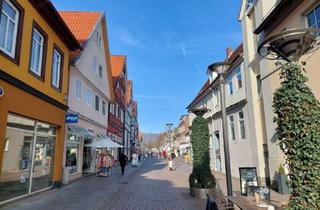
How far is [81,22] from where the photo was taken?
65.8 ft

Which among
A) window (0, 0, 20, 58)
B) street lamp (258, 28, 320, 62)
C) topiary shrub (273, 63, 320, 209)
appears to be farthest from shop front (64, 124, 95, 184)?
street lamp (258, 28, 320, 62)

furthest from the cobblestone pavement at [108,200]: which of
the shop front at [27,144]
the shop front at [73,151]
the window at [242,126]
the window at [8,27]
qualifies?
the window at [242,126]

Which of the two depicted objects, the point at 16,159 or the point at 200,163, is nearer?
the point at 16,159

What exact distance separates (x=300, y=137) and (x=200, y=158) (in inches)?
288

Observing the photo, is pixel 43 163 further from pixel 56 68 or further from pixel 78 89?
pixel 78 89

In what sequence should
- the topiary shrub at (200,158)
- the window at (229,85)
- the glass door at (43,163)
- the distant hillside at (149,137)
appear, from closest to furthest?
the topiary shrub at (200,158)
the glass door at (43,163)
the window at (229,85)
the distant hillside at (149,137)

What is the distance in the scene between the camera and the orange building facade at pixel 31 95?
29.6ft

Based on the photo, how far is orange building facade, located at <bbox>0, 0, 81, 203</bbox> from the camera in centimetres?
902

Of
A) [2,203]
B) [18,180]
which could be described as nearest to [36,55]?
[18,180]

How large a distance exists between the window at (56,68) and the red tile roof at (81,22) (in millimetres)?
3933

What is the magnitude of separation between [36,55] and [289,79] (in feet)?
33.2

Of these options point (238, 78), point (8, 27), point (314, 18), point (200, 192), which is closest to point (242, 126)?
point (238, 78)

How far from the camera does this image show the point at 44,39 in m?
12.2

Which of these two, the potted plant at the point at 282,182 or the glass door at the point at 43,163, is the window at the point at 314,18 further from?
the glass door at the point at 43,163
